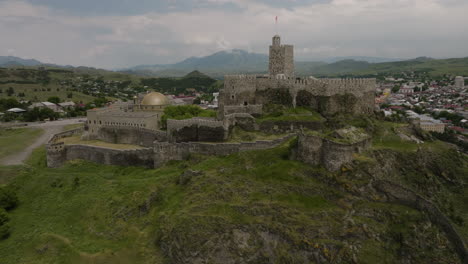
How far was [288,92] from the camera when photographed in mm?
44438

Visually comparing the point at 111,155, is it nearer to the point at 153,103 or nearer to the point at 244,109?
the point at 153,103

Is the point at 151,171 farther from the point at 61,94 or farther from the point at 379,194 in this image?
the point at 61,94

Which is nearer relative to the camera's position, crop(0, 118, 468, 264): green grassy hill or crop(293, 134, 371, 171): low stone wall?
crop(0, 118, 468, 264): green grassy hill

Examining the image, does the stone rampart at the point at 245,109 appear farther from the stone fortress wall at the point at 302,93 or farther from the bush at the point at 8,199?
the bush at the point at 8,199

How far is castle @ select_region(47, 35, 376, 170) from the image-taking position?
39188mm

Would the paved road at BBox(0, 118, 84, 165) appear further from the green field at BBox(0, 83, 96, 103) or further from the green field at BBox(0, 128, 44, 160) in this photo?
the green field at BBox(0, 83, 96, 103)

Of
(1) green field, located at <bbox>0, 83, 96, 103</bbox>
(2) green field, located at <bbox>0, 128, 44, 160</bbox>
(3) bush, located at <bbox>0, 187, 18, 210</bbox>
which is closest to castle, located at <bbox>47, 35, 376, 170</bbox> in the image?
(3) bush, located at <bbox>0, 187, 18, 210</bbox>

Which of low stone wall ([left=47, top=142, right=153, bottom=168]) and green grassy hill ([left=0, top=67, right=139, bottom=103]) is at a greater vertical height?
green grassy hill ([left=0, top=67, right=139, bottom=103])

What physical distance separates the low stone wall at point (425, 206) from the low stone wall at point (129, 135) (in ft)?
89.4

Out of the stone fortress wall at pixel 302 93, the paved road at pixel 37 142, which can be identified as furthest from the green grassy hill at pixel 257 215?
the paved road at pixel 37 142

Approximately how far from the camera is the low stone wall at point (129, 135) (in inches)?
1730

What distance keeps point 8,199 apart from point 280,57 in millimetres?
38278

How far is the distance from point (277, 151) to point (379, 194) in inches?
418

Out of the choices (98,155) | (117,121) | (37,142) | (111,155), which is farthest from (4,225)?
(37,142)
